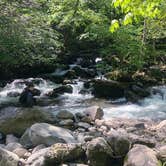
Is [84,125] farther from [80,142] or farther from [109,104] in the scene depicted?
[109,104]

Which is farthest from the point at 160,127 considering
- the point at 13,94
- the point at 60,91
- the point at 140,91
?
the point at 13,94

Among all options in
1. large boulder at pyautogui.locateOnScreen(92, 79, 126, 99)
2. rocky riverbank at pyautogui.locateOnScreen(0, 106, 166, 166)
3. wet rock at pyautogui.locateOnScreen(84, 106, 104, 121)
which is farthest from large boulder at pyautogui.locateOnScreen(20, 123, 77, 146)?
large boulder at pyautogui.locateOnScreen(92, 79, 126, 99)

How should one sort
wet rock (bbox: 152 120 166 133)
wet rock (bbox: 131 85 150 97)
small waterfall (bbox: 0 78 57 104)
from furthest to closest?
small waterfall (bbox: 0 78 57 104) < wet rock (bbox: 131 85 150 97) < wet rock (bbox: 152 120 166 133)

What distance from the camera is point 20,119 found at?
29.0ft

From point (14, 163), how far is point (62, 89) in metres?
8.24

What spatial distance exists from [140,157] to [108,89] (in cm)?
790

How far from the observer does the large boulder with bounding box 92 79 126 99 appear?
44.4ft

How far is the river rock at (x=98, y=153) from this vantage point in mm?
6184

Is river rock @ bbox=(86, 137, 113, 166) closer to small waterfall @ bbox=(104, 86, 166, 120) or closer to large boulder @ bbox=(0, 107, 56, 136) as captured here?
large boulder @ bbox=(0, 107, 56, 136)

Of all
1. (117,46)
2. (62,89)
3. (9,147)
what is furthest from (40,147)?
(117,46)

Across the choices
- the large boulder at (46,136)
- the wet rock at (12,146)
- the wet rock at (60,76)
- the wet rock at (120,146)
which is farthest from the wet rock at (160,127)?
the wet rock at (60,76)

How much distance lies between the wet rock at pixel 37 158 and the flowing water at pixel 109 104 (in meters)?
4.30

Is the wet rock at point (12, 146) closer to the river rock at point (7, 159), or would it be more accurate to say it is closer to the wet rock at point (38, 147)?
the wet rock at point (38, 147)

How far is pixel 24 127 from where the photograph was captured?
863 centimetres
